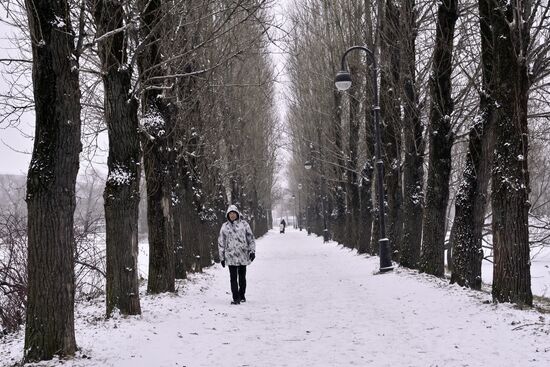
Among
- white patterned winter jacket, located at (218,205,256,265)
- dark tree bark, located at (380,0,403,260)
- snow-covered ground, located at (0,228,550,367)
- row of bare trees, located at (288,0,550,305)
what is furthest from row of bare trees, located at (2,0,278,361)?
dark tree bark, located at (380,0,403,260)

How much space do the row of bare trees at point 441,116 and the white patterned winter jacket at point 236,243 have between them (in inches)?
143

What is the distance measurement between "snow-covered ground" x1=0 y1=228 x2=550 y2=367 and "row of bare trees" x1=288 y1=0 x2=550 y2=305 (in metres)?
1.16

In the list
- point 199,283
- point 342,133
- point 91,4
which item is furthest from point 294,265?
point 91,4

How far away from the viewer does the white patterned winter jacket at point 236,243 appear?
10.2 m

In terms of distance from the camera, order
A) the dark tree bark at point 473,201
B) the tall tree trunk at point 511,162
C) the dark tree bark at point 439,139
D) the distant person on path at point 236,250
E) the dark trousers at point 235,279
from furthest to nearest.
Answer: the dark tree bark at point 439,139
the distant person on path at point 236,250
the dark trousers at point 235,279
the dark tree bark at point 473,201
the tall tree trunk at point 511,162

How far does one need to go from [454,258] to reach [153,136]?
6609mm

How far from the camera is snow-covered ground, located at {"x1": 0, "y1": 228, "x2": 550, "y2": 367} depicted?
18.4 ft

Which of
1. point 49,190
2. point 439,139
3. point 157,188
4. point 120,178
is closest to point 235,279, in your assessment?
point 157,188

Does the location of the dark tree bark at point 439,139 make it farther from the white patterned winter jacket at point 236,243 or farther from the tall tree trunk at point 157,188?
the tall tree trunk at point 157,188

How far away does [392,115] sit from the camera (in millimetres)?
15148

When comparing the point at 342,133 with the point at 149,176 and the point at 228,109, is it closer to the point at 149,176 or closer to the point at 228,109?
the point at 228,109

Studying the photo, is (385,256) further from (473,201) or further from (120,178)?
(120,178)

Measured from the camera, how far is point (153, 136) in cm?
1016

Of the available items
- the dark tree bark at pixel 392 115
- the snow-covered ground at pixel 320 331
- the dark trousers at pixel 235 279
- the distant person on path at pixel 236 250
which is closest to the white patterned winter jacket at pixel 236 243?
the distant person on path at pixel 236 250
